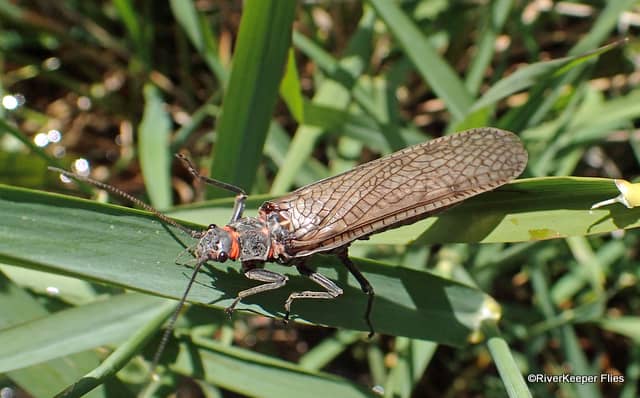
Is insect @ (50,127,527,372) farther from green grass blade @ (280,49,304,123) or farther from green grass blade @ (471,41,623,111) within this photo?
green grass blade @ (280,49,304,123)

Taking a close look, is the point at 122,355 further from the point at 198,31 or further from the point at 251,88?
the point at 198,31

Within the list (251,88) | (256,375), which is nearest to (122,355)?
(256,375)

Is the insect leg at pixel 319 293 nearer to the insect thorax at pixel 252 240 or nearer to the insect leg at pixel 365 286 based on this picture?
the insect leg at pixel 365 286

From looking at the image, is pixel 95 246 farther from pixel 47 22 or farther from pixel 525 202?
pixel 47 22

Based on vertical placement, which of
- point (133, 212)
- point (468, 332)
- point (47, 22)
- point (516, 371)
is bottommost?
point (516, 371)

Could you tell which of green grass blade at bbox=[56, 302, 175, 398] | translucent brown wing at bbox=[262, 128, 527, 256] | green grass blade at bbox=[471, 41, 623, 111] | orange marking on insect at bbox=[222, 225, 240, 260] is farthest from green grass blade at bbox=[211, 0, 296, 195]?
green grass blade at bbox=[471, 41, 623, 111]

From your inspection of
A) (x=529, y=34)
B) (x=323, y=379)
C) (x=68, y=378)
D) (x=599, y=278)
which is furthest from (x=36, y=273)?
(x=529, y=34)
